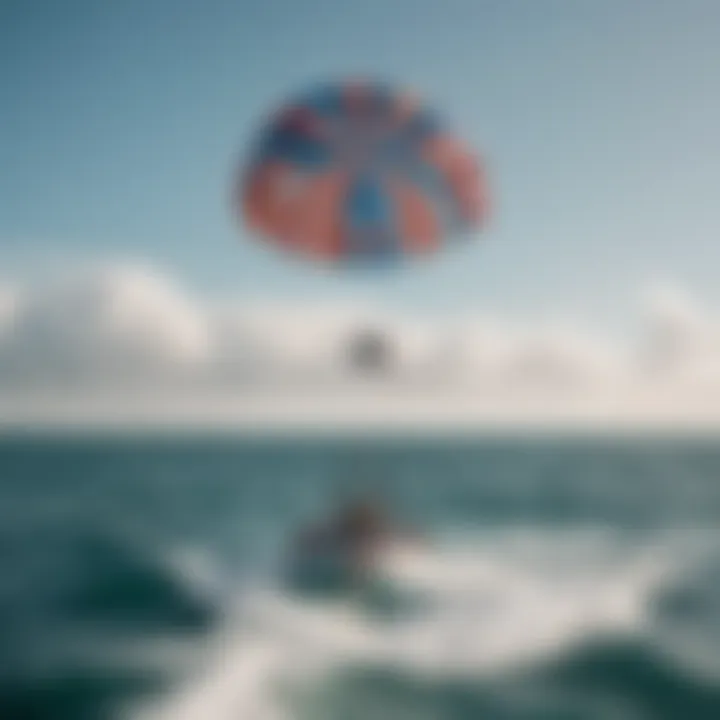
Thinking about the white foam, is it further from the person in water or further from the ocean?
the person in water

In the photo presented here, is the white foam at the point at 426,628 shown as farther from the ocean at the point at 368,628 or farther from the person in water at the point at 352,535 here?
the person in water at the point at 352,535

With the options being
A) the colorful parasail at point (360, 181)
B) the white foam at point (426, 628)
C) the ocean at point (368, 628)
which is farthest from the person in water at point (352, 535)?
the colorful parasail at point (360, 181)

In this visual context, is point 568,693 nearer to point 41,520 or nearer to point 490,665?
point 490,665

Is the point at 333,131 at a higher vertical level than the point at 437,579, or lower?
higher

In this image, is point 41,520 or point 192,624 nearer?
point 192,624

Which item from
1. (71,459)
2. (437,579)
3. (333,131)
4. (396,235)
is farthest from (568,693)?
(71,459)

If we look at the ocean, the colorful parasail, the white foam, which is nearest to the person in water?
the ocean

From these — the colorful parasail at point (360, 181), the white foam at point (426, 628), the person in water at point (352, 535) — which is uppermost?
the colorful parasail at point (360, 181)
